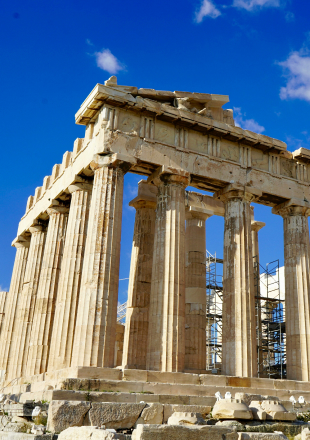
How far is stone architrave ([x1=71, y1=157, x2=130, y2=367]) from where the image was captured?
2172 cm

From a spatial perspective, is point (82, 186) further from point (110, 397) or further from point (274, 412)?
point (274, 412)

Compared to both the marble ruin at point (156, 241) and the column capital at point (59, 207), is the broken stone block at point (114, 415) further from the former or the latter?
the column capital at point (59, 207)

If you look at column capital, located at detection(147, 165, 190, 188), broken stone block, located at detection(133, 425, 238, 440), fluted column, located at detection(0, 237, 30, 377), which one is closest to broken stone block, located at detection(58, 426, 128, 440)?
broken stone block, located at detection(133, 425, 238, 440)

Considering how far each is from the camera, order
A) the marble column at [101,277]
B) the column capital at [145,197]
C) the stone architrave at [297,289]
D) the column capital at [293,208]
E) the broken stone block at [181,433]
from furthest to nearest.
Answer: the column capital at [145,197] < the column capital at [293,208] < the stone architrave at [297,289] < the marble column at [101,277] < the broken stone block at [181,433]

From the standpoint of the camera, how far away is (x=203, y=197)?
3391 centimetres

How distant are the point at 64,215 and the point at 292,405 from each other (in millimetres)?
16078

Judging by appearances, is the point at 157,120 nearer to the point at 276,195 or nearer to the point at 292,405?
the point at 276,195

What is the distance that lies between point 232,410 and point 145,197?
16.7 m

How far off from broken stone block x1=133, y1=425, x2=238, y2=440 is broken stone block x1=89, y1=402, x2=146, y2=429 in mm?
3575

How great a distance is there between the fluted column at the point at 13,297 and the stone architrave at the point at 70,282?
9564 mm

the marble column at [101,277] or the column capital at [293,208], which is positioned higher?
the column capital at [293,208]

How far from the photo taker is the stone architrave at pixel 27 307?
1233 inches

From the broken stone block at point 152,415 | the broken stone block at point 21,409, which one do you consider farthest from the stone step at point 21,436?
the broken stone block at point 152,415

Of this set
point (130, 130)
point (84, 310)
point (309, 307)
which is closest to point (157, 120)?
point (130, 130)
